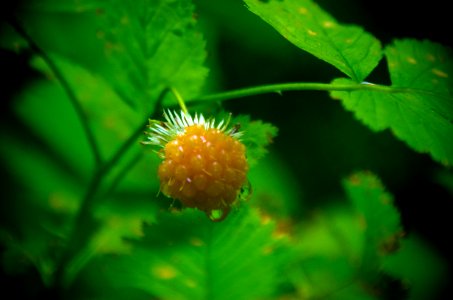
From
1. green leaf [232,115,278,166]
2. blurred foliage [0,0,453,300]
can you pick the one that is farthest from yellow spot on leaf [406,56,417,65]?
green leaf [232,115,278,166]

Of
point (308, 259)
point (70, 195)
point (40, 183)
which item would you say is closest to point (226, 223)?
point (308, 259)

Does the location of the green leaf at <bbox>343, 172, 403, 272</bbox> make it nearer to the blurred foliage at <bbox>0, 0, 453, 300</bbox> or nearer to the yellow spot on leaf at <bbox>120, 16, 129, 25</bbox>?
the blurred foliage at <bbox>0, 0, 453, 300</bbox>

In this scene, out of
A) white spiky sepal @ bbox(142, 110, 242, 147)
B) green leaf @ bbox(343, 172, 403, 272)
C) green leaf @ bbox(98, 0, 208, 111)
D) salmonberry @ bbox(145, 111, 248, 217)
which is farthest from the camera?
green leaf @ bbox(343, 172, 403, 272)

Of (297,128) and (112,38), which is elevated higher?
(297,128)

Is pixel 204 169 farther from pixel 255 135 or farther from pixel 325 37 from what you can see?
pixel 325 37

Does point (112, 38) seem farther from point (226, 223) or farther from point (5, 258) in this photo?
point (5, 258)

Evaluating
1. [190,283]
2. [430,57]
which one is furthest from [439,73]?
[190,283]

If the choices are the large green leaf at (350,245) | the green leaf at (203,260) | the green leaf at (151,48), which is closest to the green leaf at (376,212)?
the large green leaf at (350,245)

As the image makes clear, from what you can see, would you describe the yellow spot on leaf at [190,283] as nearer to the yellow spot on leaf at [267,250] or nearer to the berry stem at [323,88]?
the yellow spot on leaf at [267,250]
